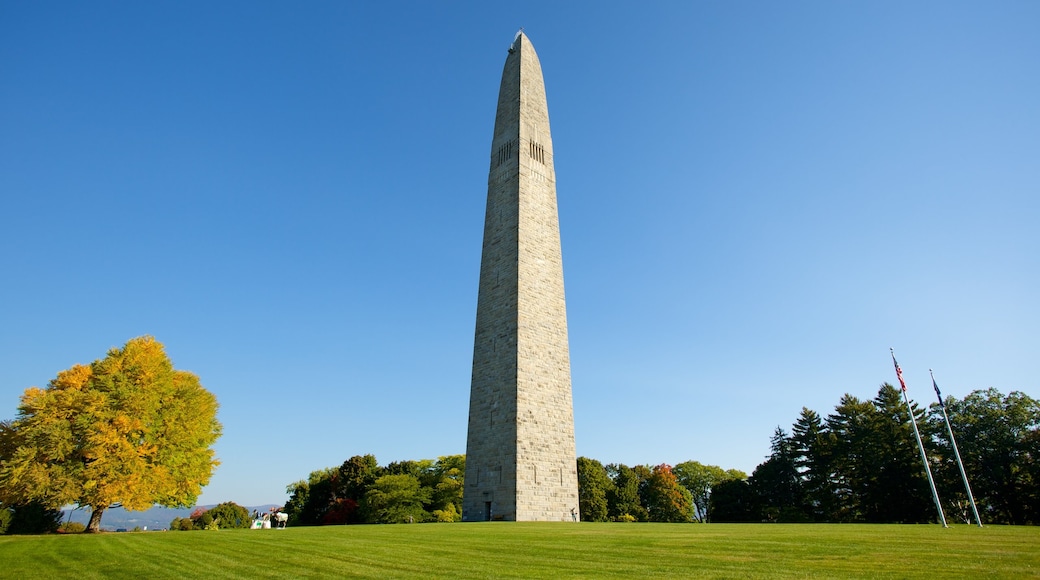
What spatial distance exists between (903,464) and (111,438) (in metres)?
47.3

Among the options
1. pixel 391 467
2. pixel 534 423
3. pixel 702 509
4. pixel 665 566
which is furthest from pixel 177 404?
pixel 702 509

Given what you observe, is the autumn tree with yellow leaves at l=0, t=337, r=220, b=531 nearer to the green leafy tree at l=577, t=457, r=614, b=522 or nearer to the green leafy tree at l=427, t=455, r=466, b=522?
the green leafy tree at l=427, t=455, r=466, b=522

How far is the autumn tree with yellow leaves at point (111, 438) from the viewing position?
72.2ft

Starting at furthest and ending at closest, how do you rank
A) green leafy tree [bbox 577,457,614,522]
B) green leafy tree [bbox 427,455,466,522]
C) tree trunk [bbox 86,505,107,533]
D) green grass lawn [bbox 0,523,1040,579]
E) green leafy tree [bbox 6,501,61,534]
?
1. green leafy tree [bbox 577,457,614,522]
2. green leafy tree [bbox 427,455,466,522]
3. green leafy tree [bbox 6,501,61,534]
4. tree trunk [bbox 86,505,107,533]
5. green grass lawn [bbox 0,523,1040,579]

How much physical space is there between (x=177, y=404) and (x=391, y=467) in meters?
30.9

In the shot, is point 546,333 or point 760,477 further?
point 760,477

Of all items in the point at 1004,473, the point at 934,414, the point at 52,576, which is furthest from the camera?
the point at 934,414

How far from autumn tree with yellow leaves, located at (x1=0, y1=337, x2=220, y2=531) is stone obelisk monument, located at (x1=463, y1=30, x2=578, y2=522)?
14148mm

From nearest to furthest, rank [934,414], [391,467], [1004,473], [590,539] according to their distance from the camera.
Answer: [590,539], [1004,473], [934,414], [391,467]

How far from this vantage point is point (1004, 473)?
32.9 meters

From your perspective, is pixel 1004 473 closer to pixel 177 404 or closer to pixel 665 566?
pixel 665 566

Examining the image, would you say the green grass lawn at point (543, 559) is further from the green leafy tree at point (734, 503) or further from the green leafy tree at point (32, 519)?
the green leafy tree at point (734, 503)

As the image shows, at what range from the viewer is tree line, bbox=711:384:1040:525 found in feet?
108

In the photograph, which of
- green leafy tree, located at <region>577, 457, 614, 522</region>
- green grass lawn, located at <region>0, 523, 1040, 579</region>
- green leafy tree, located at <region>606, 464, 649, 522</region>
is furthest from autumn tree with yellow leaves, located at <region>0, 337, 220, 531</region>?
green leafy tree, located at <region>606, 464, 649, 522</region>
